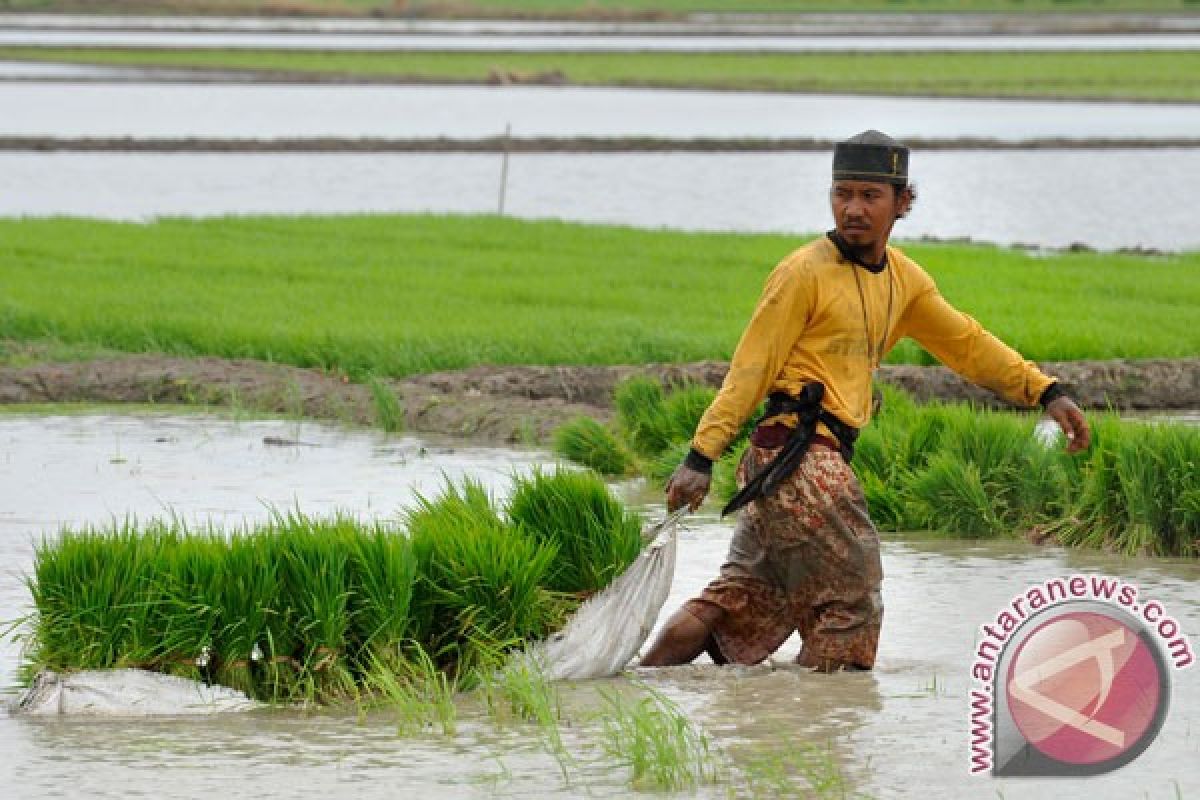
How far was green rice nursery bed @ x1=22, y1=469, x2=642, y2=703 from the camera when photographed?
5723 millimetres

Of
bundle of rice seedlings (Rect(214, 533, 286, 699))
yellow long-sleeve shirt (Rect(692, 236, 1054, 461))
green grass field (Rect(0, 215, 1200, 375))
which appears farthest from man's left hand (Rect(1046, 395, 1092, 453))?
green grass field (Rect(0, 215, 1200, 375))

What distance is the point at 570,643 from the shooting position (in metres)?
5.96

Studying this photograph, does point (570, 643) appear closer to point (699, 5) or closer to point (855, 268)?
point (855, 268)

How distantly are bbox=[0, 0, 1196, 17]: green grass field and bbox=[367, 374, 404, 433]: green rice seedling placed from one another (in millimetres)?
67483

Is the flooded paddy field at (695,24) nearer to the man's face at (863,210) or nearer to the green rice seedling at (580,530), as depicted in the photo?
the green rice seedling at (580,530)

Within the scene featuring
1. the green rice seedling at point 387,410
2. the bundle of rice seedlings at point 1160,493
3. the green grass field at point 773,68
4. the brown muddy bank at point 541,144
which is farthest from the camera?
the green grass field at point 773,68

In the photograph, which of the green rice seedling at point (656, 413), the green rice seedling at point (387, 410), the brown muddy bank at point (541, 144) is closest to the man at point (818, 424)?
the green rice seedling at point (656, 413)

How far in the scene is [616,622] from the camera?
5980 mm

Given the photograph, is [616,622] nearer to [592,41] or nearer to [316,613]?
[316,613]

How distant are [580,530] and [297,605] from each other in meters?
0.80

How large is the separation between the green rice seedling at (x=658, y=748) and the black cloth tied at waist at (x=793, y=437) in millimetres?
608

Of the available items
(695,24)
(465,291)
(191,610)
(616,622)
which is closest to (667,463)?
(616,622)

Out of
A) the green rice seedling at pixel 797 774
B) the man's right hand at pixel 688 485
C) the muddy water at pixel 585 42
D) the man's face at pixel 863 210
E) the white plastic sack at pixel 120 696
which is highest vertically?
the muddy water at pixel 585 42

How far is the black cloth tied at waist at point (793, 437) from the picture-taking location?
18.9 feet
